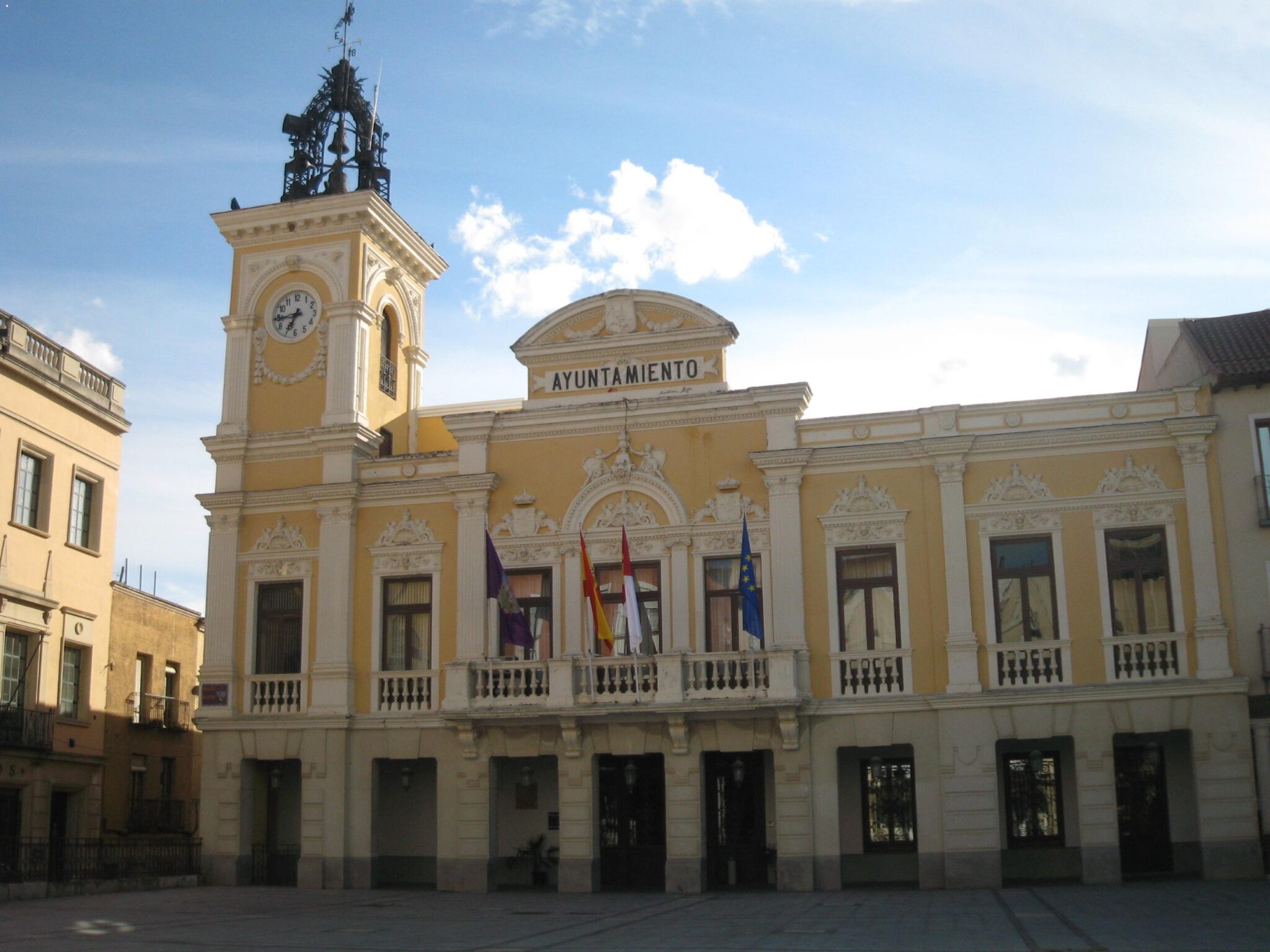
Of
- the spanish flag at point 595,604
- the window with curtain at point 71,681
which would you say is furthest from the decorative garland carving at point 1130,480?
the window with curtain at point 71,681

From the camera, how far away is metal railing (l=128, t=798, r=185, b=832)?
32219mm

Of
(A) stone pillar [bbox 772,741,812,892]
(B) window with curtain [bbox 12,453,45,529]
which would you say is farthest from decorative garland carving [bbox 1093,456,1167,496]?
(B) window with curtain [bbox 12,453,45,529]

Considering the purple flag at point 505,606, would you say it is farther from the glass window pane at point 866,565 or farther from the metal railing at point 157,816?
the metal railing at point 157,816

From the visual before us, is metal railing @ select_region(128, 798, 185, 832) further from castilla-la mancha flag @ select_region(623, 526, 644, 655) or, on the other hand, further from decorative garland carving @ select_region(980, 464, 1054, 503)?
decorative garland carving @ select_region(980, 464, 1054, 503)

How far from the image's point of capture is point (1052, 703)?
958 inches

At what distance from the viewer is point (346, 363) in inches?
1154

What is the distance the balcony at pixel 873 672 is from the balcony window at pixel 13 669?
16477mm

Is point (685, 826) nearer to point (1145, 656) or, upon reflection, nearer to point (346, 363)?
point (1145, 656)

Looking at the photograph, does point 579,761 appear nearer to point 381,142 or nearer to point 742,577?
point 742,577

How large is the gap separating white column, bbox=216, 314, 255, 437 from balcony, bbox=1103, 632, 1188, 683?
18176 millimetres

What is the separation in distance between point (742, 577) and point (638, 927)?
7.97 meters

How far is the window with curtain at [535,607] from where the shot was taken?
2719 cm

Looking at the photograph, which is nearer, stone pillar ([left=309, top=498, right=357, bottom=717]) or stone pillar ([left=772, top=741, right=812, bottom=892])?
stone pillar ([left=772, top=741, right=812, bottom=892])

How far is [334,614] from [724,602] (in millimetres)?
7968
